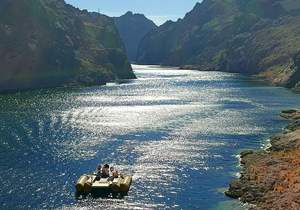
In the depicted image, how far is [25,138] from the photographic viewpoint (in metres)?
132

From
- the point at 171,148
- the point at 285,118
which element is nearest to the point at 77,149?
the point at 171,148

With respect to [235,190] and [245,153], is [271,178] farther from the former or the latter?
[245,153]

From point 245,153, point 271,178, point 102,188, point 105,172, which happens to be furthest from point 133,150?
point 271,178

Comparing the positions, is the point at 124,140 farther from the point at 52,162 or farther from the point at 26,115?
the point at 26,115

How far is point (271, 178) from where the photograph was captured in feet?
291

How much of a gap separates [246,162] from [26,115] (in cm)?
9006

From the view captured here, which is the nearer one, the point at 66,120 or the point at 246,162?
the point at 246,162

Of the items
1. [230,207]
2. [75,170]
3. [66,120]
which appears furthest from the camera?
[66,120]

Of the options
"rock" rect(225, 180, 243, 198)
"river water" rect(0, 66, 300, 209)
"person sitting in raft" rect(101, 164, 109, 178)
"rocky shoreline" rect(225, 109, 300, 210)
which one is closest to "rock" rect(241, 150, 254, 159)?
"rocky shoreline" rect(225, 109, 300, 210)

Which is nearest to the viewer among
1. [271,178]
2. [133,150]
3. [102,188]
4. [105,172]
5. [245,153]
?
[102,188]

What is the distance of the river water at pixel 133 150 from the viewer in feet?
277

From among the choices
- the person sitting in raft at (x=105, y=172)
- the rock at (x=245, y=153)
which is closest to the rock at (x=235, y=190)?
the person sitting in raft at (x=105, y=172)

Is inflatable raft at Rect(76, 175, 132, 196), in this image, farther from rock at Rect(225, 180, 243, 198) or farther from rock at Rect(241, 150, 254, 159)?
rock at Rect(241, 150, 254, 159)

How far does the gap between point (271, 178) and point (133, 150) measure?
4050cm
